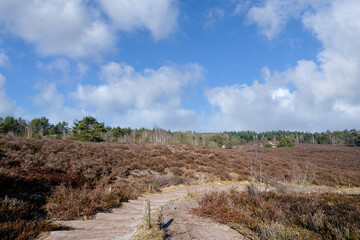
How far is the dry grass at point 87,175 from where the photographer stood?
251 inches

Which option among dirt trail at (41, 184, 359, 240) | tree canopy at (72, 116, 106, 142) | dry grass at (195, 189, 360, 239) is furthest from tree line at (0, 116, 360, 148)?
dirt trail at (41, 184, 359, 240)

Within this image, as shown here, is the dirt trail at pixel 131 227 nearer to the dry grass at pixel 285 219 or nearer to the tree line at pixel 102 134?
the dry grass at pixel 285 219

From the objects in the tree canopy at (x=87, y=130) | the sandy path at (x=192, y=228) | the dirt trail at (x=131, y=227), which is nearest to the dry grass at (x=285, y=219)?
the sandy path at (x=192, y=228)

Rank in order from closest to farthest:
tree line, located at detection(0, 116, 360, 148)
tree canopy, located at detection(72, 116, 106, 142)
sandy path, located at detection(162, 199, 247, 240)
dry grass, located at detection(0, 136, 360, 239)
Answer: sandy path, located at detection(162, 199, 247, 240) → dry grass, located at detection(0, 136, 360, 239) → tree canopy, located at detection(72, 116, 106, 142) → tree line, located at detection(0, 116, 360, 148)

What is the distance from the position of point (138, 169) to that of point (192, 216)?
32.6 ft

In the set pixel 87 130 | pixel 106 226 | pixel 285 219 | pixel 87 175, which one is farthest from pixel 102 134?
pixel 285 219

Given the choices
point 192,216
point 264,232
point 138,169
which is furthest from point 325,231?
point 138,169

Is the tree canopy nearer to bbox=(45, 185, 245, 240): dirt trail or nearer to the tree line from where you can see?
the tree line

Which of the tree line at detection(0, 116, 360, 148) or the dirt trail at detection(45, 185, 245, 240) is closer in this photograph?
the dirt trail at detection(45, 185, 245, 240)

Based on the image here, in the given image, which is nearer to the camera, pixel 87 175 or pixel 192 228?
pixel 192 228

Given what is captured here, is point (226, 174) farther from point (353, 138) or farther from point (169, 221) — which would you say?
point (353, 138)

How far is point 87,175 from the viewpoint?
11477 mm

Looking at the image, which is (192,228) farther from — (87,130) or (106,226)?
(87,130)

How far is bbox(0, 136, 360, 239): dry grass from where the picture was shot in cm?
636
